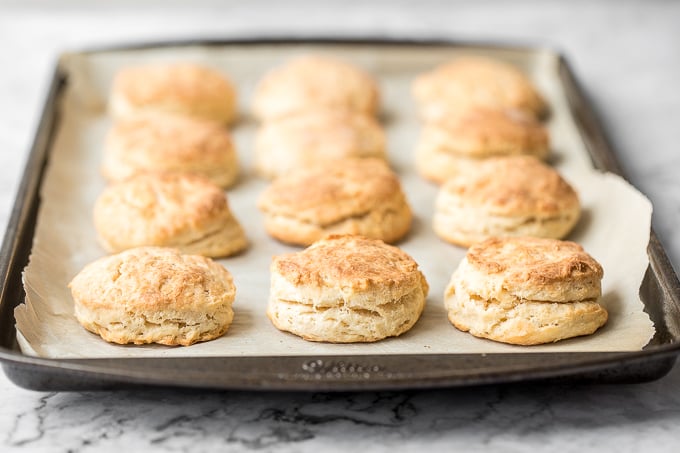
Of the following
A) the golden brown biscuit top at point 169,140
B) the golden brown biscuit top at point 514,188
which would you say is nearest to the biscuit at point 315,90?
the golden brown biscuit top at point 169,140

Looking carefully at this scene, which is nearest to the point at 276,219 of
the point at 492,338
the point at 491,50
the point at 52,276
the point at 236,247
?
the point at 236,247

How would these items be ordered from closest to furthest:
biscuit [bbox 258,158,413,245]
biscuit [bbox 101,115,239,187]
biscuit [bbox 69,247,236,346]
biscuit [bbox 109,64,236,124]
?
biscuit [bbox 69,247,236,346]
biscuit [bbox 258,158,413,245]
biscuit [bbox 101,115,239,187]
biscuit [bbox 109,64,236,124]

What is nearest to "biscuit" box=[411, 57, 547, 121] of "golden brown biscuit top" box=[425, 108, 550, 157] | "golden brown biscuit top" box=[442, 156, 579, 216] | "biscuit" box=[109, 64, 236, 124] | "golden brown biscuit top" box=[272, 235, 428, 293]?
"golden brown biscuit top" box=[425, 108, 550, 157]

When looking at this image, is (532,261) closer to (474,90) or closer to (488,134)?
(488,134)

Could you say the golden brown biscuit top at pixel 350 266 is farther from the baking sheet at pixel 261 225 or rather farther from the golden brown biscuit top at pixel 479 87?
the golden brown biscuit top at pixel 479 87

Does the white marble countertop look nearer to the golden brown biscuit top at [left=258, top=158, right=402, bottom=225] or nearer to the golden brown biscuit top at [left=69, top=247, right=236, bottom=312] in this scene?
the golden brown biscuit top at [left=69, top=247, right=236, bottom=312]
